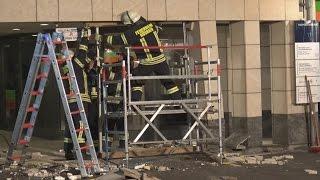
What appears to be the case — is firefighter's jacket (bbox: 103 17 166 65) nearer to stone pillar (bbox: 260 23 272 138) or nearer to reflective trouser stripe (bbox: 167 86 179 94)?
reflective trouser stripe (bbox: 167 86 179 94)

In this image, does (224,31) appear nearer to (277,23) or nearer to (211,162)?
(277,23)

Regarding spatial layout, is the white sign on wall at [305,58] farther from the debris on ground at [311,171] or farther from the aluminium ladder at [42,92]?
the aluminium ladder at [42,92]

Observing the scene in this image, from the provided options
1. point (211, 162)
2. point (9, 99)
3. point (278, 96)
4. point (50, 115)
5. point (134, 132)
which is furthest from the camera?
point (9, 99)

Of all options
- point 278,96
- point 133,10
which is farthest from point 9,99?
point 278,96

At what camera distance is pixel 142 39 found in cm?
1111

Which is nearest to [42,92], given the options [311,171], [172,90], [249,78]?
[172,90]

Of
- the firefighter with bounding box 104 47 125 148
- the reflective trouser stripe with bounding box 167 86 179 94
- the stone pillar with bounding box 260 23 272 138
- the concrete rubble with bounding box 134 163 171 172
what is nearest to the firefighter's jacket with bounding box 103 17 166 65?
the firefighter with bounding box 104 47 125 148

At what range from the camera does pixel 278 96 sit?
44.7 feet

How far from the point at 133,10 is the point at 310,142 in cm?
467

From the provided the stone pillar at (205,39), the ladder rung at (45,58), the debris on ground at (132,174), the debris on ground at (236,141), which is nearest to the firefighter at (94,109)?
the ladder rung at (45,58)

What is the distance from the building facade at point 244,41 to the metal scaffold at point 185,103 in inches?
25.9

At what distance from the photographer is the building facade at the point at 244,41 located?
462 inches

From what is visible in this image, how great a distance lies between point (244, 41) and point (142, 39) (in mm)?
2796

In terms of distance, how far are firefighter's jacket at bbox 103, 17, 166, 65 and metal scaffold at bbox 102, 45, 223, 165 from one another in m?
0.43
